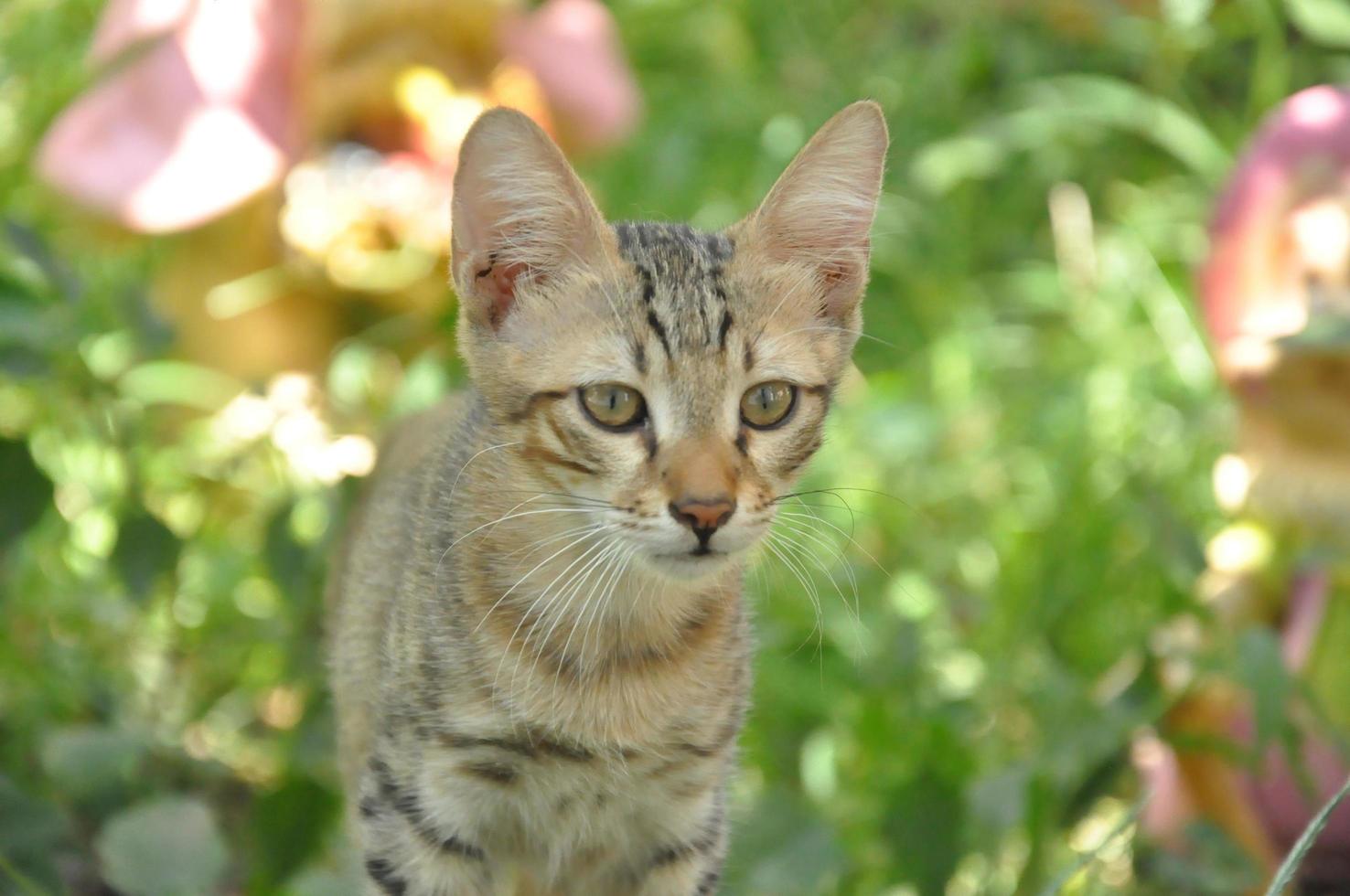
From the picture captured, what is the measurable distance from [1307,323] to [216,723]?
4.87 ft

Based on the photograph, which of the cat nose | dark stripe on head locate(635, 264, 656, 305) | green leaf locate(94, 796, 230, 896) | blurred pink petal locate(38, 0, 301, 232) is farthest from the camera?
blurred pink petal locate(38, 0, 301, 232)

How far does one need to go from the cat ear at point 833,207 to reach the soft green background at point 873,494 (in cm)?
20

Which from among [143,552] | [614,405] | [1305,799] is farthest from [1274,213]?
[143,552]

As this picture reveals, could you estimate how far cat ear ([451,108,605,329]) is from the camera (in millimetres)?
1247

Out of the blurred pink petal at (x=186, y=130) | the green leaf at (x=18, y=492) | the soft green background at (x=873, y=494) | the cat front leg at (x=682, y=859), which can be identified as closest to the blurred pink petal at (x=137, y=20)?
the blurred pink petal at (x=186, y=130)

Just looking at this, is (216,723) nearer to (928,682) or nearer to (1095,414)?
(928,682)

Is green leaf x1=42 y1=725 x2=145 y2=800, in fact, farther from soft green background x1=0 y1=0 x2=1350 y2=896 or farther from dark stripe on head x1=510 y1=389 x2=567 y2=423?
dark stripe on head x1=510 y1=389 x2=567 y2=423

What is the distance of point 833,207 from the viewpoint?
1359 millimetres

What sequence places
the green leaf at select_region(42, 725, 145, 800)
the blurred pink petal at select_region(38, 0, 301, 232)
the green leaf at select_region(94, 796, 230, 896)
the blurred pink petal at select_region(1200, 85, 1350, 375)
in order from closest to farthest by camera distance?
the green leaf at select_region(94, 796, 230, 896), the green leaf at select_region(42, 725, 145, 800), the blurred pink petal at select_region(1200, 85, 1350, 375), the blurred pink petal at select_region(38, 0, 301, 232)

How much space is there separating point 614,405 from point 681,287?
13 centimetres

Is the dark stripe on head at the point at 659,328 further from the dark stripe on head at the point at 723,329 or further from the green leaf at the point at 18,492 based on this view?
the green leaf at the point at 18,492

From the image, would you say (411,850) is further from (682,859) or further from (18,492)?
(18,492)

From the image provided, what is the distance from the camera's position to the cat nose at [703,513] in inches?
47.4

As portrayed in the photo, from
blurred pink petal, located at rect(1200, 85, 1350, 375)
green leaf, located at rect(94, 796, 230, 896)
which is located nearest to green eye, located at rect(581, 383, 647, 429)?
green leaf, located at rect(94, 796, 230, 896)
